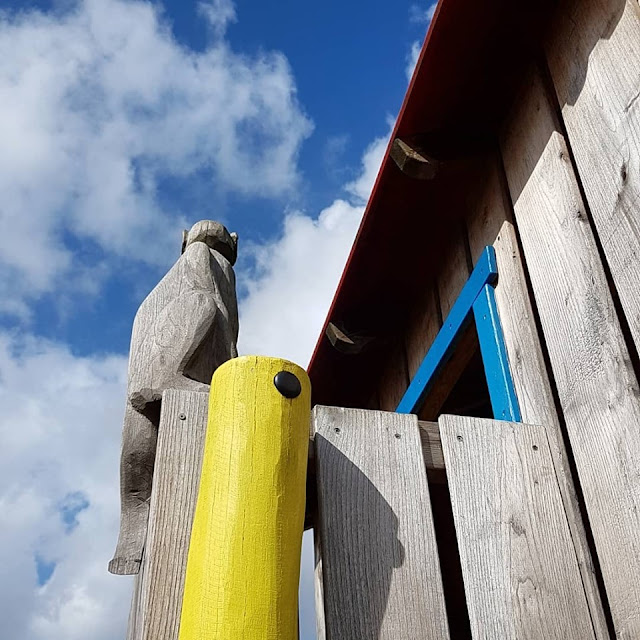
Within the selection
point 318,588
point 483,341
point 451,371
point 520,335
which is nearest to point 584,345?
point 520,335

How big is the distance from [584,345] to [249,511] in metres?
1.09

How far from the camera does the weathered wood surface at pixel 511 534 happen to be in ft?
5.74

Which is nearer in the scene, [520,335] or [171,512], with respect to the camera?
[171,512]

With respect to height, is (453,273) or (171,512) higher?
(453,273)

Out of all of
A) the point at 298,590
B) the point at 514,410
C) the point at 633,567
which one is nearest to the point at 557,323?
the point at 514,410

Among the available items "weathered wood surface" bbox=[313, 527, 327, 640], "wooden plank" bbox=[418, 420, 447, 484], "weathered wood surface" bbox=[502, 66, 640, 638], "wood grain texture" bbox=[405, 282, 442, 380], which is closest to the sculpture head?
"wood grain texture" bbox=[405, 282, 442, 380]

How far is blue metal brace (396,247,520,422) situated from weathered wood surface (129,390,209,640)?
1.13 metres

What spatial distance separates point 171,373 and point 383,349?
1.85 meters

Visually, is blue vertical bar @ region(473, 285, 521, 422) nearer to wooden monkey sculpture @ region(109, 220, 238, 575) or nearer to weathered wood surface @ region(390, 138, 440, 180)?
weathered wood surface @ region(390, 138, 440, 180)

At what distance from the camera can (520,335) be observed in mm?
2545

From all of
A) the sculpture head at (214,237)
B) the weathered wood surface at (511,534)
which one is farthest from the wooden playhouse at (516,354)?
the sculpture head at (214,237)

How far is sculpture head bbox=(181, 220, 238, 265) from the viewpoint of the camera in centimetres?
382

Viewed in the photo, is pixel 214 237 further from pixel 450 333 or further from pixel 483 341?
pixel 483 341

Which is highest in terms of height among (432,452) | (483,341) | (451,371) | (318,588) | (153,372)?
(451,371)
